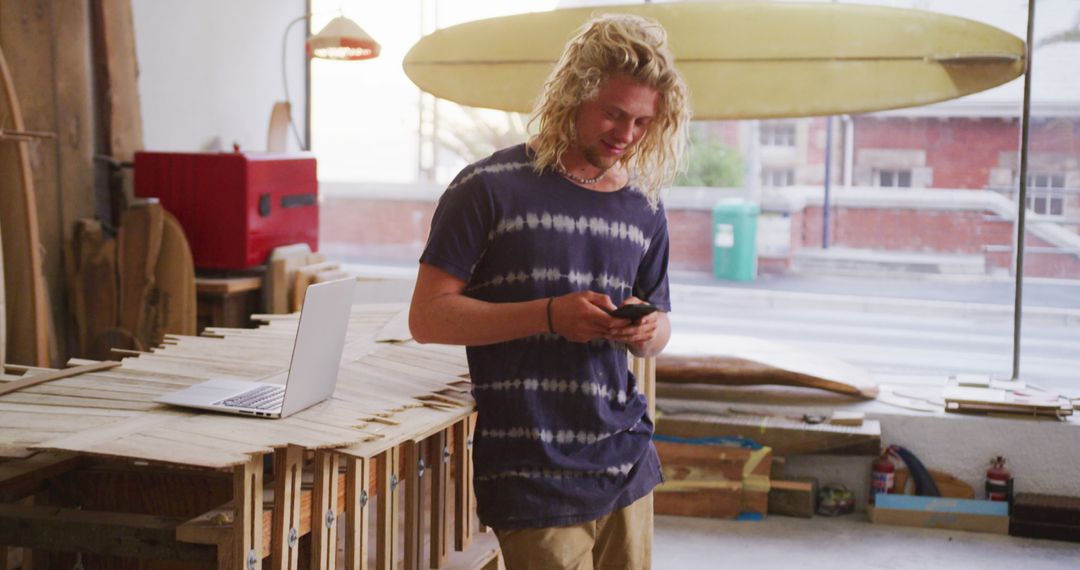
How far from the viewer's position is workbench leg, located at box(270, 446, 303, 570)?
1812 millimetres

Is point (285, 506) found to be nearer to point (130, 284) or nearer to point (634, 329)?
point (634, 329)

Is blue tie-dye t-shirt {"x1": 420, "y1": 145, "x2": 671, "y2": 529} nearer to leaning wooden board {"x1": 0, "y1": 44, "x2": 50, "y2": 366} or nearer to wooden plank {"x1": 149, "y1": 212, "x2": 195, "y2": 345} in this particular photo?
leaning wooden board {"x1": 0, "y1": 44, "x2": 50, "y2": 366}

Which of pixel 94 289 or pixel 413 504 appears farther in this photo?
pixel 94 289

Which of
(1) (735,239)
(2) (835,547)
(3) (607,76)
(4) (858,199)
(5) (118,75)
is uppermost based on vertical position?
(5) (118,75)

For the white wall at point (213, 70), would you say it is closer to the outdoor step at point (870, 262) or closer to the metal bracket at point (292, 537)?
the metal bracket at point (292, 537)

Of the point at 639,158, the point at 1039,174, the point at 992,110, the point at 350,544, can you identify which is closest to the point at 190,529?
the point at 350,544

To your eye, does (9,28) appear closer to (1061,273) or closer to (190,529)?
(190,529)

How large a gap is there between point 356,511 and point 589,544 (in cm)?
45

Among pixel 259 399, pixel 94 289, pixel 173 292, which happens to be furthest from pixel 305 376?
pixel 94 289

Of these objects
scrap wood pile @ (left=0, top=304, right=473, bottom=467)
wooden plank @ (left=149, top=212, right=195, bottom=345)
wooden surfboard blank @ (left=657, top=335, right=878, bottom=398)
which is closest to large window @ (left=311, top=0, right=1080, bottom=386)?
wooden surfboard blank @ (left=657, top=335, right=878, bottom=398)

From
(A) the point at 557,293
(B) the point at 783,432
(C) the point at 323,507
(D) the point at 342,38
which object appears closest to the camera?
Result: (A) the point at 557,293

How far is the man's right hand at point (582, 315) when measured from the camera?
65.4 inches

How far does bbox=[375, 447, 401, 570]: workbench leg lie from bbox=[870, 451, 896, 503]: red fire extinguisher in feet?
7.95

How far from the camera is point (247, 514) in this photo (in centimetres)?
174
